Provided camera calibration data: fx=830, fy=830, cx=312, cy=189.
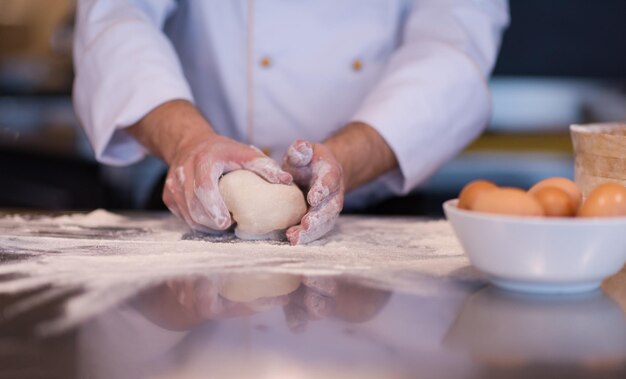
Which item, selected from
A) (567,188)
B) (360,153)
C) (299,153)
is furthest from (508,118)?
(567,188)

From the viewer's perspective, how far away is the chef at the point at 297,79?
1346 millimetres

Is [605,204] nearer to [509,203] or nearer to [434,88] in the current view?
[509,203]

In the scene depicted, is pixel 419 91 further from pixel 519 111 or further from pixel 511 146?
pixel 519 111

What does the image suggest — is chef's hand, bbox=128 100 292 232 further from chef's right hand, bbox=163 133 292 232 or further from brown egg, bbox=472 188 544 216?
brown egg, bbox=472 188 544 216

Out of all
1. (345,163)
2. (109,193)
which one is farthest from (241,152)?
(109,193)

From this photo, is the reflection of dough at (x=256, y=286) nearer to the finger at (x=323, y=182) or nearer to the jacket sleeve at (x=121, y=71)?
the finger at (x=323, y=182)

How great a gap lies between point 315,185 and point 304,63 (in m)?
0.51

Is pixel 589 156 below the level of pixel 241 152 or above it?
above

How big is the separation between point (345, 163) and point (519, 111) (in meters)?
1.55

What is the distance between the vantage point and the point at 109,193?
106 inches

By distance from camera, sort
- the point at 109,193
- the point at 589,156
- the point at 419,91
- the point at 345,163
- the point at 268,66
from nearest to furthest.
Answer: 1. the point at 589,156
2. the point at 345,163
3. the point at 419,91
4. the point at 268,66
5. the point at 109,193

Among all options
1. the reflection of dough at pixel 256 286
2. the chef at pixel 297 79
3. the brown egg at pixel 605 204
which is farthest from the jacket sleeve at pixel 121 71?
the brown egg at pixel 605 204

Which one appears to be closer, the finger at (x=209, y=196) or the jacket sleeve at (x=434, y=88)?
the finger at (x=209, y=196)

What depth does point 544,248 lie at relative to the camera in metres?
0.76
